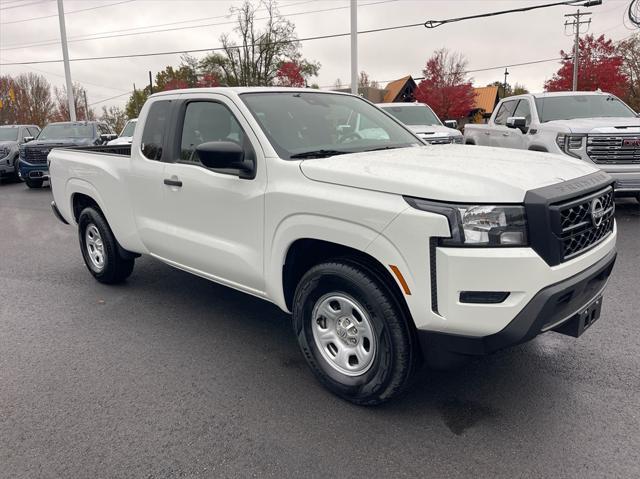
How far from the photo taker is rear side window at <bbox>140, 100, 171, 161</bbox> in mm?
4492

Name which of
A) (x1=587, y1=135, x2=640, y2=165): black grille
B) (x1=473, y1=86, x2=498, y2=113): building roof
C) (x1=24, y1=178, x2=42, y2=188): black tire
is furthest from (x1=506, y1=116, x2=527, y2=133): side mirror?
(x1=473, y1=86, x2=498, y2=113): building roof

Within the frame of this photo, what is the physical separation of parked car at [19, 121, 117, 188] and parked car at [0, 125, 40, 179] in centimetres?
136

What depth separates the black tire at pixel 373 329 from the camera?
114 inches

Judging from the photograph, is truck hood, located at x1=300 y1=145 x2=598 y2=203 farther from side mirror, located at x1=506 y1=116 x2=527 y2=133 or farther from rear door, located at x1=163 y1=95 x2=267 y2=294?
side mirror, located at x1=506 y1=116 x2=527 y2=133

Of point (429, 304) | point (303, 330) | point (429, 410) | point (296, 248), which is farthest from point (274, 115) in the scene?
point (429, 410)

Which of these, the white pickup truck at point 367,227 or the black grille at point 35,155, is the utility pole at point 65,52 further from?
the white pickup truck at point 367,227

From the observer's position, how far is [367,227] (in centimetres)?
286

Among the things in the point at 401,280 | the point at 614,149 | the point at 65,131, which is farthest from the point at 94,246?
the point at 65,131

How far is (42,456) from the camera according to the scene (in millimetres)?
2826

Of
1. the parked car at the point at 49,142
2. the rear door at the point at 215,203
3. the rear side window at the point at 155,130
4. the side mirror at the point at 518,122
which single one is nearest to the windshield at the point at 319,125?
the rear door at the point at 215,203

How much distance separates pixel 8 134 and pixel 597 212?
1972 cm

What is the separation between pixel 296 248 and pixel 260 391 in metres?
0.96

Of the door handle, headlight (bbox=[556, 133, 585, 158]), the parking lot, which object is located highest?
headlight (bbox=[556, 133, 585, 158])

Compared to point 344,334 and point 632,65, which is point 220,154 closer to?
point 344,334
